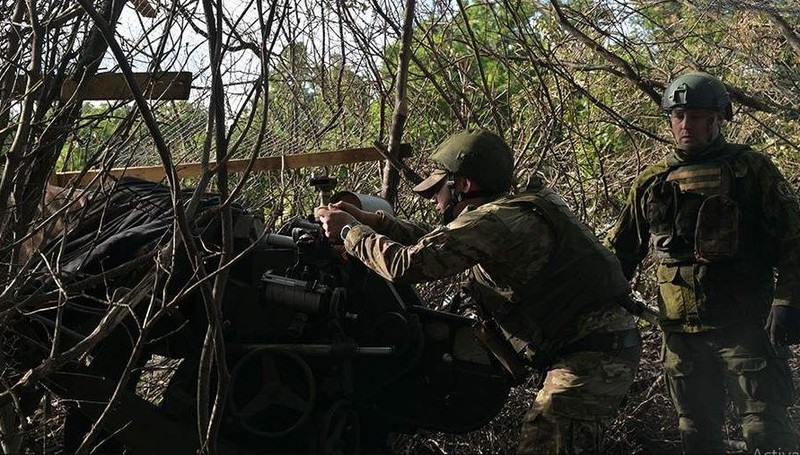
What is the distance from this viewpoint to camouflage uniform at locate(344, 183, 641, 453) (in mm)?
3936

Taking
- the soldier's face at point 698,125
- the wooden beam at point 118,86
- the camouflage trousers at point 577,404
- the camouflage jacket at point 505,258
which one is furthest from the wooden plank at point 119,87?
the soldier's face at point 698,125

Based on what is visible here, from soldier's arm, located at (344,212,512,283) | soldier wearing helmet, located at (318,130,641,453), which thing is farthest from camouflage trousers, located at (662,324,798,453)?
soldier's arm, located at (344,212,512,283)

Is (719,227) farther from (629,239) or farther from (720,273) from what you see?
(629,239)

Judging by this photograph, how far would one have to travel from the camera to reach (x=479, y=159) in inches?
166

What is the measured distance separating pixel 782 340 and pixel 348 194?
2.03 metres

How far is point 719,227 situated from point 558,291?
1131 mm

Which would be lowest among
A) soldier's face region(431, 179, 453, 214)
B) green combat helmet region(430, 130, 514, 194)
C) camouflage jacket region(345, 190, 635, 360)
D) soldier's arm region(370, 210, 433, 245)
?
camouflage jacket region(345, 190, 635, 360)

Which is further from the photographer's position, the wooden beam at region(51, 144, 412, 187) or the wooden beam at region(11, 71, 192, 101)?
the wooden beam at region(51, 144, 412, 187)

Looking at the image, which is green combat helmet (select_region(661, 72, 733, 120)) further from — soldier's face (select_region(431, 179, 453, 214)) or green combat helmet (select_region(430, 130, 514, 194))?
soldier's face (select_region(431, 179, 453, 214))

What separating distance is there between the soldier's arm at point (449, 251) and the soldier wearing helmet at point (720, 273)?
136 centimetres

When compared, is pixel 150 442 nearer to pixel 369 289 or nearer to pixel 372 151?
pixel 369 289

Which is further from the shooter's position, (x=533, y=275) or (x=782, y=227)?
(x=782, y=227)

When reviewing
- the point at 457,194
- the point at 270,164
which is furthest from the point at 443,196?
the point at 270,164

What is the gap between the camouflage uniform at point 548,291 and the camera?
3.94 metres
